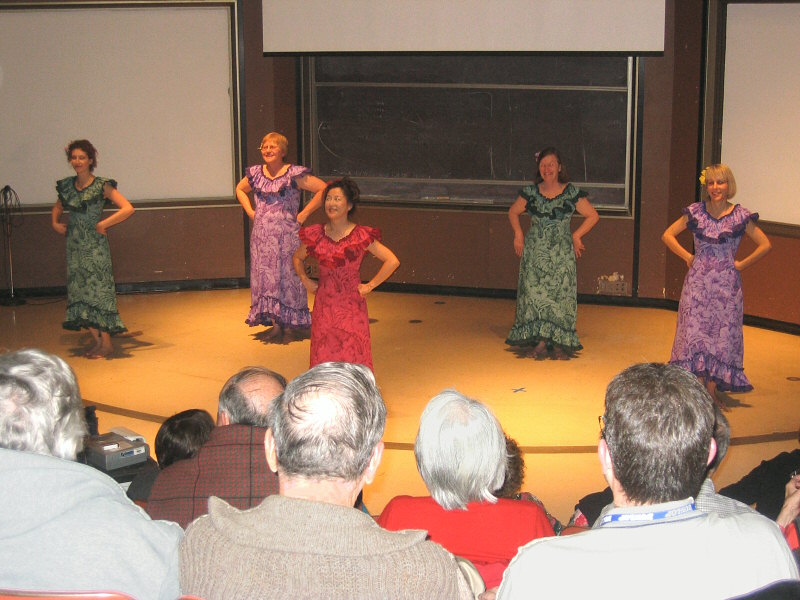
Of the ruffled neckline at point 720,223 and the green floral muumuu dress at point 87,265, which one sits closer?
the ruffled neckline at point 720,223

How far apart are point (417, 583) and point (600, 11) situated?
22.8ft

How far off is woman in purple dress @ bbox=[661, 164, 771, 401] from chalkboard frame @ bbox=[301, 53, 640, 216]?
8.38 feet

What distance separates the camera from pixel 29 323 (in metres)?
8.21

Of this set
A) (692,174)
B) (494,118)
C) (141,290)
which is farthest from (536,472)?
(141,290)

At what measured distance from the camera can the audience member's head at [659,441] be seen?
1.82 meters

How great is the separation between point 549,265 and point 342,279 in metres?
1.95

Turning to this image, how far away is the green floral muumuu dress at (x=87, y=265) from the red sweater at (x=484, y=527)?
16.8ft

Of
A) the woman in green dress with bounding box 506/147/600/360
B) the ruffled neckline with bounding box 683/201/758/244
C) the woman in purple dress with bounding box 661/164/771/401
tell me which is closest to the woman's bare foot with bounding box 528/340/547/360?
the woman in green dress with bounding box 506/147/600/360

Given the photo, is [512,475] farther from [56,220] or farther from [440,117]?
[440,117]

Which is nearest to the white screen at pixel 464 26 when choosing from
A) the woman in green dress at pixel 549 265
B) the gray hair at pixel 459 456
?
the woman in green dress at pixel 549 265

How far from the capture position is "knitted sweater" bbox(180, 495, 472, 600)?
5.35 feet

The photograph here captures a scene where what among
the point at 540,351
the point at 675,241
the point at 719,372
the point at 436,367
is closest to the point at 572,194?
the point at 675,241

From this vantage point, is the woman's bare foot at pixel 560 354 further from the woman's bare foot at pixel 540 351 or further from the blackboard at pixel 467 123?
the blackboard at pixel 467 123

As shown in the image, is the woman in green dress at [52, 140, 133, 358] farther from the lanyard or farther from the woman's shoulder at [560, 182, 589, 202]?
the lanyard
